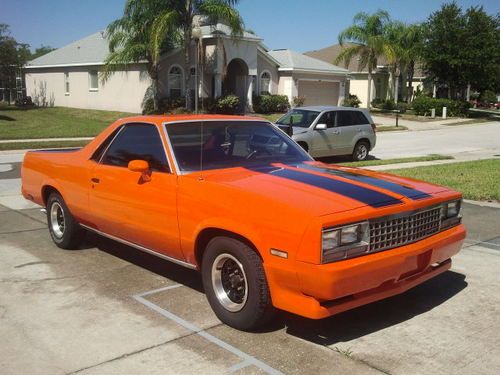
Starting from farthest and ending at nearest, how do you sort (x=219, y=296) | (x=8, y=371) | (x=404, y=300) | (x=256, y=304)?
(x=404, y=300) → (x=219, y=296) → (x=256, y=304) → (x=8, y=371)

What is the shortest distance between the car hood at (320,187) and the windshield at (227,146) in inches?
7.3

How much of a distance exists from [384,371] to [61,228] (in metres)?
4.26

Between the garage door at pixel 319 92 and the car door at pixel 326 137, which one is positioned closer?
the car door at pixel 326 137

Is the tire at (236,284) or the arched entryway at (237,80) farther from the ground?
the arched entryway at (237,80)

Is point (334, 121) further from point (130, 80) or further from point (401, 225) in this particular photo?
point (130, 80)

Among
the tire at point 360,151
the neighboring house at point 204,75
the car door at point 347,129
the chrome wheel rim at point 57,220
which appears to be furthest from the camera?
the neighboring house at point 204,75

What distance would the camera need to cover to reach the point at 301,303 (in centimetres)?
366

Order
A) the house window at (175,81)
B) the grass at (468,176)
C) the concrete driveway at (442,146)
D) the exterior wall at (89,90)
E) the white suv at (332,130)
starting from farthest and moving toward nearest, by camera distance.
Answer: the exterior wall at (89,90) < the house window at (175,81) < the concrete driveway at (442,146) < the white suv at (332,130) < the grass at (468,176)

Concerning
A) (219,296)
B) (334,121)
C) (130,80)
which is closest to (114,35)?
(130,80)

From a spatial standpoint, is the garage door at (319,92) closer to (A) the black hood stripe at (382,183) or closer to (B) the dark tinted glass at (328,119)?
(B) the dark tinted glass at (328,119)

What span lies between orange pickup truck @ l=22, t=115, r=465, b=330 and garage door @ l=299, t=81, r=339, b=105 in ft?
109

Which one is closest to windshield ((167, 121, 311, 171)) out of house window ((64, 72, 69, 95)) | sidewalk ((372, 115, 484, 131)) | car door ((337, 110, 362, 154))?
car door ((337, 110, 362, 154))

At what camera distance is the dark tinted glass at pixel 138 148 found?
Result: 16.0ft

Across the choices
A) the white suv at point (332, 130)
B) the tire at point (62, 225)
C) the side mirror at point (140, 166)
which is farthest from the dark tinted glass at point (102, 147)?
the white suv at point (332, 130)
